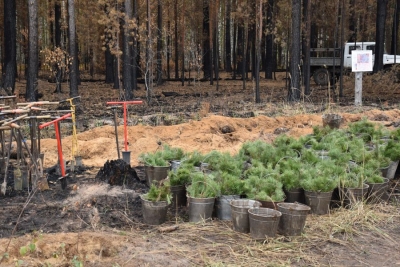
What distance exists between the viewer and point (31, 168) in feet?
20.0

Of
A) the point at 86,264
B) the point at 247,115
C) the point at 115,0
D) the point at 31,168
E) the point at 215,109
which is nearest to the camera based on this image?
the point at 86,264

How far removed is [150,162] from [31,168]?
1.54 m

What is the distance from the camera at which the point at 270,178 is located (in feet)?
17.2

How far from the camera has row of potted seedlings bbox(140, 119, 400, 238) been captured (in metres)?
5.00

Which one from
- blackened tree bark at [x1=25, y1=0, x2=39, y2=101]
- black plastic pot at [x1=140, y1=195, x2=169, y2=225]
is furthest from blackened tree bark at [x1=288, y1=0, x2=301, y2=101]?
black plastic pot at [x1=140, y1=195, x2=169, y2=225]

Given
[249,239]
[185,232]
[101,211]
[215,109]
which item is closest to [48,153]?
[101,211]

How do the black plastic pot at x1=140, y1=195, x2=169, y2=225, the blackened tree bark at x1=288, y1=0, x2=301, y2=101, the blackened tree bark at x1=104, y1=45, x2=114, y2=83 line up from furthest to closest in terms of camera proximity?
the blackened tree bark at x1=104, y1=45, x2=114, y2=83 < the blackened tree bark at x1=288, y1=0, x2=301, y2=101 < the black plastic pot at x1=140, y1=195, x2=169, y2=225

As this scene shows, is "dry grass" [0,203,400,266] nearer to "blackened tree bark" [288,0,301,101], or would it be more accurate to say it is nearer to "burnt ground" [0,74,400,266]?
"burnt ground" [0,74,400,266]

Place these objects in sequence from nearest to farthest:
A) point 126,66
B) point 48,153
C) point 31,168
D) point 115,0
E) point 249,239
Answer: point 249,239
point 31,168
point 48,153
point 126,66
point 115,0

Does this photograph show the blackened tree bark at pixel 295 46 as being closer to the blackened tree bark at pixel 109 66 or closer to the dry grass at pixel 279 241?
the dry grass at pixel 279 241

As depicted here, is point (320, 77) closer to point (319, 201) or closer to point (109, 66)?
point (109, 66)

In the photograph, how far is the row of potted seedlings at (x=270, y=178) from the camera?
500 cm

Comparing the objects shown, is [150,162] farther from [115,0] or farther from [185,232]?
[115,0]

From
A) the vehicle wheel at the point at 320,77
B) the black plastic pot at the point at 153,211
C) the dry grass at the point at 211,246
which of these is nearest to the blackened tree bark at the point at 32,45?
the black plastic pot at the point at 153,211
